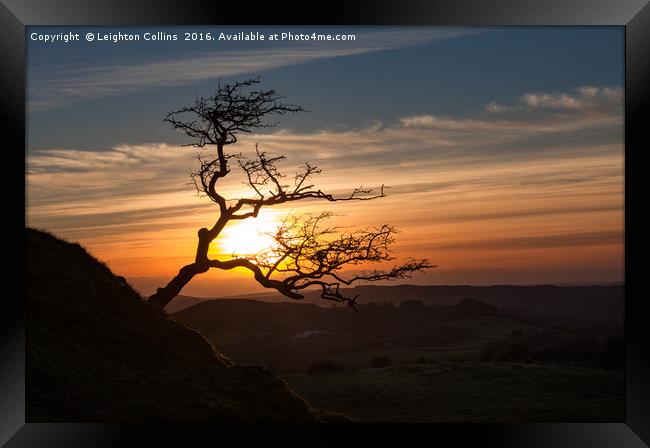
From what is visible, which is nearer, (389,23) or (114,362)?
(389,23)

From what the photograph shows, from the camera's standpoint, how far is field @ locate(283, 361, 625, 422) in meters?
16.2

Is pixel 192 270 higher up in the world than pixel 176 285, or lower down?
higher up

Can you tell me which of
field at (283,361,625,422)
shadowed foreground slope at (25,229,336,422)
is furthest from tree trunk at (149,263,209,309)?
field at (283,361,625,422)

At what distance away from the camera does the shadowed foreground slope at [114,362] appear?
1364 centimetres

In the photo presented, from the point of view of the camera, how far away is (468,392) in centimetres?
1925

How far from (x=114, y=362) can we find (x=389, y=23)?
346 inches

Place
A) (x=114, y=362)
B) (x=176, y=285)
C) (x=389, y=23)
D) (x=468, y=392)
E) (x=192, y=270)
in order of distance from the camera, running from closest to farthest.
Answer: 1. (x=389, y=23)
2. (x=114, y=362)
3. (x=192, y=270)
4. (x=176, y=285)
5. (x=468, y=392)

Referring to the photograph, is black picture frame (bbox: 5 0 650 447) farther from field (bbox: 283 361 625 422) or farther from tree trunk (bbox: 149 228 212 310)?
tree trunk (bbox: 149 228 212 310)

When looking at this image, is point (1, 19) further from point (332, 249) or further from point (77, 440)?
point (332, 249)

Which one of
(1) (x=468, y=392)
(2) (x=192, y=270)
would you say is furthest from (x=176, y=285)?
(1) (x=468, y=392)

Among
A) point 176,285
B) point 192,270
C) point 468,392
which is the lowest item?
point 468,392

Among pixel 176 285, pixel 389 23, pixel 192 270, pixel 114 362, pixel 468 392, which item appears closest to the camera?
pixel 389 23

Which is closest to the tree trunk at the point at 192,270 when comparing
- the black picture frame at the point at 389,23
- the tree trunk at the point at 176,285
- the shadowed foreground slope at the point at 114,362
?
the tree trunk at the point at 176,285

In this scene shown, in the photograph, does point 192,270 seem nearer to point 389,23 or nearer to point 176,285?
point 176,285
